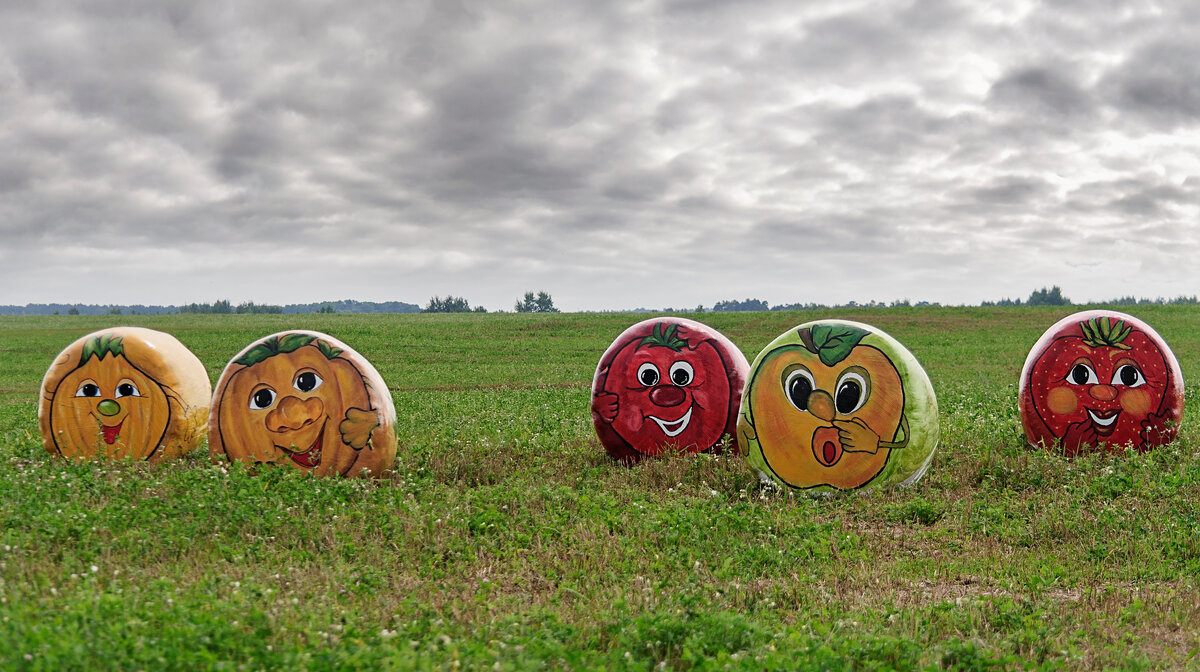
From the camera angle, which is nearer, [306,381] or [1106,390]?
[306,381]

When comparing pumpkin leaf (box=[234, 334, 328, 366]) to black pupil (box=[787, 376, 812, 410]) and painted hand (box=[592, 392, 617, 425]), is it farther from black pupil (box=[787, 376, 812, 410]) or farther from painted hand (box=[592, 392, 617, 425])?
black pupil (box=[787, 376, 812, 410])

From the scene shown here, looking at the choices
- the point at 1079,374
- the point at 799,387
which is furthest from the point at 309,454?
the point at 1079,374

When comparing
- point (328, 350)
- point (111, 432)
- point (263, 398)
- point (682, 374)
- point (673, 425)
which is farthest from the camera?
point (682, 374)

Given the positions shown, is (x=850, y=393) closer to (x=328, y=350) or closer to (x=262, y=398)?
(x=328, y=350)

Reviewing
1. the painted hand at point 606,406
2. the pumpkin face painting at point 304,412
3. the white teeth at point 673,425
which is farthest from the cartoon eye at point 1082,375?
the pumpkin face painting at point 304,412

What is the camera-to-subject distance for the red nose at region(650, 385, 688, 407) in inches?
469

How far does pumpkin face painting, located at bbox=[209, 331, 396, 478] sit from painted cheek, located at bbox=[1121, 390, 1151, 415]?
389 inches

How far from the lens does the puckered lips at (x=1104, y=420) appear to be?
38.4 ft

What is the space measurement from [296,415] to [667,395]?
4.91 meters

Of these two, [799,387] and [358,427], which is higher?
[799,387]

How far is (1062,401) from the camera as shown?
11.9 metres

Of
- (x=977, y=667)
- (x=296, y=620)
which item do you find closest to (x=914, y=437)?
(x=977, y=667)

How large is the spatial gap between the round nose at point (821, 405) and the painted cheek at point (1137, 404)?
4802mm

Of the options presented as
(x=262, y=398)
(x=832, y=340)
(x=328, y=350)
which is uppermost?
(x=832, y=340)
